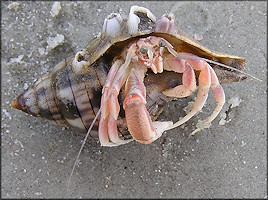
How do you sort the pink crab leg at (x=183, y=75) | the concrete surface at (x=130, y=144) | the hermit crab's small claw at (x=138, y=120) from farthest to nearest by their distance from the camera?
the concrete surface at (x=130, y=144), the pink crab leg at (x=183, y=75), the hermit crab's small claw at (x=138, y=120)

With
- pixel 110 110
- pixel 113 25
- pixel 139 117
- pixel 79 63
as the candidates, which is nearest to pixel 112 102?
pixel 110 110

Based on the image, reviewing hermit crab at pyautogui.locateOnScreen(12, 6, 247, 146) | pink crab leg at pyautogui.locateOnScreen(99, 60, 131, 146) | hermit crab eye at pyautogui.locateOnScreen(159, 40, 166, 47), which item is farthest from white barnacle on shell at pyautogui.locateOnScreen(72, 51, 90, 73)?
hermit crab eye at pyautogui.locateOnScreen(159, 40, 166, 47)

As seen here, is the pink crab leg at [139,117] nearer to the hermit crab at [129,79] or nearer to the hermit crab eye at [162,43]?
the hermit crab at [129,79]

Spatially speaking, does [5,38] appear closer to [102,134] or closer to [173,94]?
[102,134]

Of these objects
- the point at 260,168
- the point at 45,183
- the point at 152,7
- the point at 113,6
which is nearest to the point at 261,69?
the point at 260,168

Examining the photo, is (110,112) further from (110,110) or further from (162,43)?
(162,43)

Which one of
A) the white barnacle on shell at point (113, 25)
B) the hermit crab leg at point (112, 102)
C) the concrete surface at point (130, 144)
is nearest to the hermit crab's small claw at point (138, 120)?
the hermit crab leg at point (112, 102)
